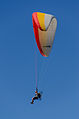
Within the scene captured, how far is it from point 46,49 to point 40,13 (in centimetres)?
378

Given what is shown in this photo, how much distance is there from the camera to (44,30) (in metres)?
32.1

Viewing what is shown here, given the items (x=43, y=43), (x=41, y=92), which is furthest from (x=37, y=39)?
(x=41, y=92)

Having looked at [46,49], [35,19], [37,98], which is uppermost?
[35,19]

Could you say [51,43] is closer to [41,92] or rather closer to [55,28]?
[55,28]

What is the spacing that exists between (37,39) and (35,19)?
2.23m

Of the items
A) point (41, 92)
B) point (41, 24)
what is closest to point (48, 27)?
point (41, 24)

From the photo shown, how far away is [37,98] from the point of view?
31594 millimetres

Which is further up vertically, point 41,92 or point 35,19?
point 35,19

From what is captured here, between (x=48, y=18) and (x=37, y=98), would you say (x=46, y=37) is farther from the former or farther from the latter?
(x=37, y=98)

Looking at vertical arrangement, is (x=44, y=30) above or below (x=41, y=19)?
below

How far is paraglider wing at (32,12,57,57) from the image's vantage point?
31.7m

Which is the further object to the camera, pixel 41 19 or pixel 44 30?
pixel 44 30

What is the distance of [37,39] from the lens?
32656 mm

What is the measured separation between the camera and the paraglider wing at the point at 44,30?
31.7 m
